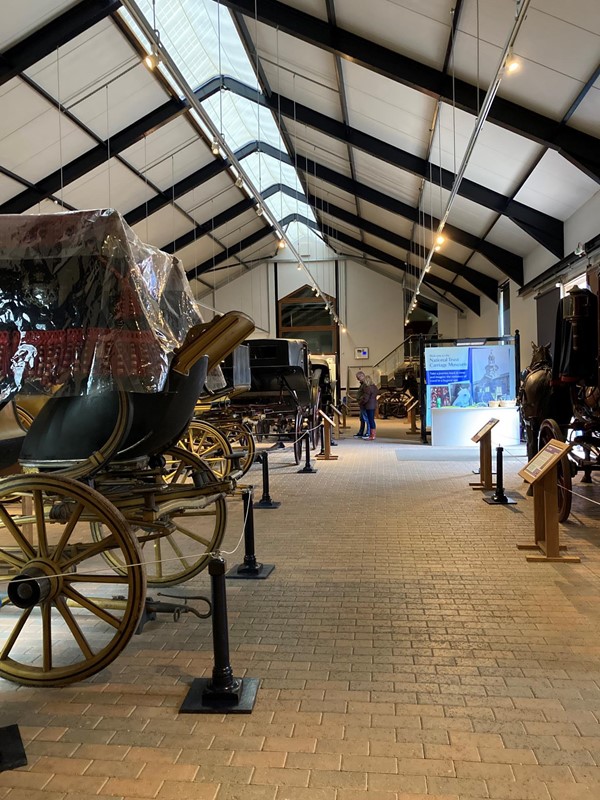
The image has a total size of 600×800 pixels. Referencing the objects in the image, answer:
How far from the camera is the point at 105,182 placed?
548 inches

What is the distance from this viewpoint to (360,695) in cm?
247

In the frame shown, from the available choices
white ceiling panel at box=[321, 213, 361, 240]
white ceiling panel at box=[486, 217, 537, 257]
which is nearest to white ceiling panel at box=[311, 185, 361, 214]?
white ceiling panel at box=[321, 213, 361, 240]

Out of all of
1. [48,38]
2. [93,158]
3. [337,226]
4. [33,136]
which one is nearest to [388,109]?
[48,38]

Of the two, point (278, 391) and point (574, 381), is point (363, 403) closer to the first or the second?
point (278, 391)

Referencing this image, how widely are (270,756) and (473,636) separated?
1441mm

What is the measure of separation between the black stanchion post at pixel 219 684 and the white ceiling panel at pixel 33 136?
10.2m

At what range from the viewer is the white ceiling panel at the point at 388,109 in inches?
380

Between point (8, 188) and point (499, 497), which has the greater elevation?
point (8, 188)

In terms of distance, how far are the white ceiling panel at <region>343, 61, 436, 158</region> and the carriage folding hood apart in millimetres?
8577

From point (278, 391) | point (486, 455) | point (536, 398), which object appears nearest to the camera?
point (536, 398)

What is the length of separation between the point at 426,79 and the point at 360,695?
8.89 metres

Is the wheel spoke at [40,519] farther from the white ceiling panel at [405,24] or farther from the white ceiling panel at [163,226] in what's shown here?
the white ceiling panel at [163,226]

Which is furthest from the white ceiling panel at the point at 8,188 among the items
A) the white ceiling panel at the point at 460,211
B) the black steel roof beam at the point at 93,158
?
the white ceiling panel at the point at 460,211

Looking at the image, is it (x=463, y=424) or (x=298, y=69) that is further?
(x=463, y=424)
